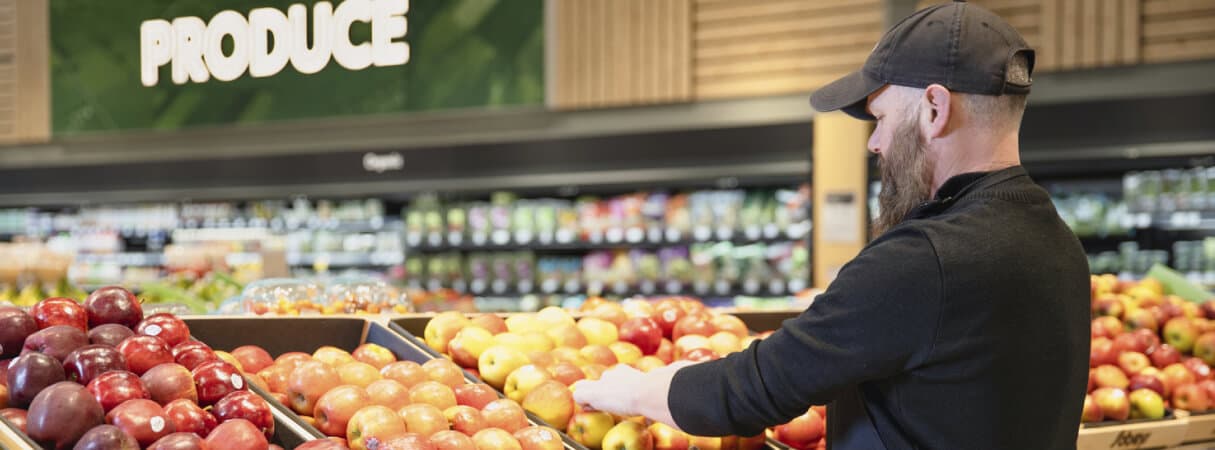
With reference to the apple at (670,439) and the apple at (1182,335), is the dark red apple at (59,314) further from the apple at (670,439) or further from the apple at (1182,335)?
the apple at (1182,335)

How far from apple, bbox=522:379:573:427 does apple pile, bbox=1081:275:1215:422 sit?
57.4 inches

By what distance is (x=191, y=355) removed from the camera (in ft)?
5.87

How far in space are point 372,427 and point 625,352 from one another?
86 cm

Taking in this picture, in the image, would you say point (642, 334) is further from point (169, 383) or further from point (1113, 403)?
point (1113, 403)

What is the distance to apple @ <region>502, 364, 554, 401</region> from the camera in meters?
2.04

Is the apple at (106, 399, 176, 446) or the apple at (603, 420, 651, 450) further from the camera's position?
the apple at (603, 420, 651, 450)

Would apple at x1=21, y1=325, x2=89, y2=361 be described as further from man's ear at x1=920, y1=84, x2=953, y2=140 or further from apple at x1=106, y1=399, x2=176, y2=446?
man's ear at x1=920, y1=84, x2=953, y2=140

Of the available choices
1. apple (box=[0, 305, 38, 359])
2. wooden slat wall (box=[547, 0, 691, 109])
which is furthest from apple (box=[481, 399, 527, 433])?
wooden slat wall (box=[547, 0, 691, 109])

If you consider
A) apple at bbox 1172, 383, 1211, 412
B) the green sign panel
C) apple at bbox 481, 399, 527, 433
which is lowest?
apple at bbox 1172, 383, 1211, 412

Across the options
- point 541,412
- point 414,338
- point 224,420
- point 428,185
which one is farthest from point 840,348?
point 428,185

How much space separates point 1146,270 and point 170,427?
5.64m

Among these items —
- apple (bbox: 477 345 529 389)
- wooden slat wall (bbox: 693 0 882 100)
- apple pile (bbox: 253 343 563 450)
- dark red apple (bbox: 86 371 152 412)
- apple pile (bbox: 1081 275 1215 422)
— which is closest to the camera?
dark red apple (bbox: 86 371 152 412)

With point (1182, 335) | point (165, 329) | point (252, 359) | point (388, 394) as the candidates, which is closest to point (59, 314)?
point (165, 329)

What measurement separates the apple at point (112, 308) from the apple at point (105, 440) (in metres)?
0.55
